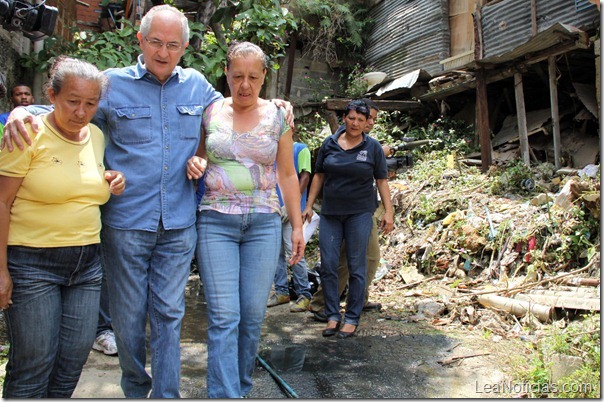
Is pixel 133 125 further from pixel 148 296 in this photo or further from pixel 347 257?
pixel 347 257

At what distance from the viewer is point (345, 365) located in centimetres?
412

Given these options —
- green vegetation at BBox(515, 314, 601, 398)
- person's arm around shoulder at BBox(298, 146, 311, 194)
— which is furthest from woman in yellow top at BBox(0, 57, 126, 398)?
person's arm around shoulder at BBox(298, 146, 311, 194)

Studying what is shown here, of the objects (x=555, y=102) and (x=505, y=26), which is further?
(x=505, y=26)

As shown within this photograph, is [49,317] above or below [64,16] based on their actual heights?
below

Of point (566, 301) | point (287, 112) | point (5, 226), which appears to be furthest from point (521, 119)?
point (5, 226)

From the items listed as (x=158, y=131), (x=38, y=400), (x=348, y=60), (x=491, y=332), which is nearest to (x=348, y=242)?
(x=491, y=332)

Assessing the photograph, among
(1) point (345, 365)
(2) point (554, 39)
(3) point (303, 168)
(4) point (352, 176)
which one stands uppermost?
(2) point (554, 39)

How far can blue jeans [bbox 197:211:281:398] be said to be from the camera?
9.11 feet

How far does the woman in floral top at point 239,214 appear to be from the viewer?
2.82 m

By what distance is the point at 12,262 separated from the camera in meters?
2.35

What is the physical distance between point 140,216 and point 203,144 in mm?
567

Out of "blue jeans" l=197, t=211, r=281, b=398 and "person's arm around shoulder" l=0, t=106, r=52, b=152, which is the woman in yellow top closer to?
"person's arm around shoulder" l=0, t=106, r=52, b=152

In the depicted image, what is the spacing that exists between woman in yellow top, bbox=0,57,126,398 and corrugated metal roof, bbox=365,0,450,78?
1282cm

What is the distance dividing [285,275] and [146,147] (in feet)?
12.8
